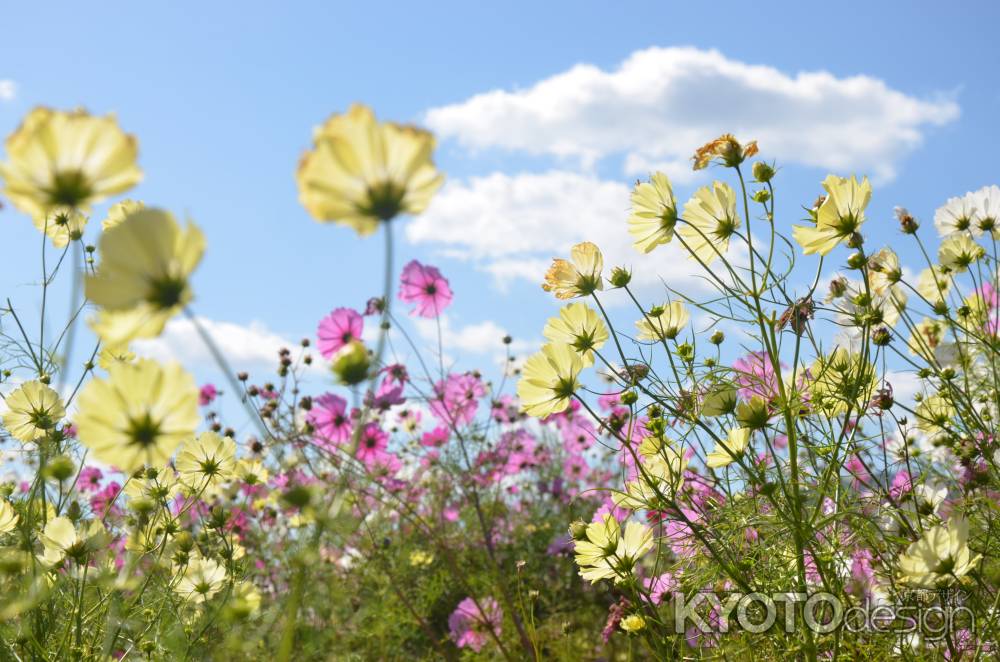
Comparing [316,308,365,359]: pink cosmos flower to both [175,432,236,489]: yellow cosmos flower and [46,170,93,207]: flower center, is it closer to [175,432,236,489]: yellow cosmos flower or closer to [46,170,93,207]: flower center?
[175,432,236,489]: yellow cosmos flower

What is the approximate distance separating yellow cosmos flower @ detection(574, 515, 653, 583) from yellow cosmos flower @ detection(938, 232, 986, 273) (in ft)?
3.34

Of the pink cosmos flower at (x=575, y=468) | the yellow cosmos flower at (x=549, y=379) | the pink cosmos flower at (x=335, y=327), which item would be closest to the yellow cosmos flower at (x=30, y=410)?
the yellow cosmos flower at (x=549, y=379)

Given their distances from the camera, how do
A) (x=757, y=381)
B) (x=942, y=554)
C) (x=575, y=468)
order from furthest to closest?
(x=575, y=468), (x=757, y=381), (x=942, y=554)

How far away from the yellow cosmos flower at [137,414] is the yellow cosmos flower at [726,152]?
34.0 inches

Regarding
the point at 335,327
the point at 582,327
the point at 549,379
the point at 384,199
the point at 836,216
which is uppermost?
the point at 335,327

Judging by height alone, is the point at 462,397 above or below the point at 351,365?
above

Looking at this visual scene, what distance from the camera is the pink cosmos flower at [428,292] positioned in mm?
2629

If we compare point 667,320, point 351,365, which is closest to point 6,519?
point 351,365

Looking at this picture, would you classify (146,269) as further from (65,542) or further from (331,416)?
(331,416)

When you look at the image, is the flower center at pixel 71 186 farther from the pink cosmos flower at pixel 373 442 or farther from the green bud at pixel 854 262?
the pink cosmos flower at pixel 373 442

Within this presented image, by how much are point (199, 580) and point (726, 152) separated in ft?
3.42

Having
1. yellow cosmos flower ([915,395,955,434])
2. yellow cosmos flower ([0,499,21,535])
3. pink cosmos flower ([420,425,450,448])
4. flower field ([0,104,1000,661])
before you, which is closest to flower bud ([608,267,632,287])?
flower field ([0,104,1000,661])

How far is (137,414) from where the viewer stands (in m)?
0.65

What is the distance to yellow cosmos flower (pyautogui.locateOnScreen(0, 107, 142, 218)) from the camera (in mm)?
607
